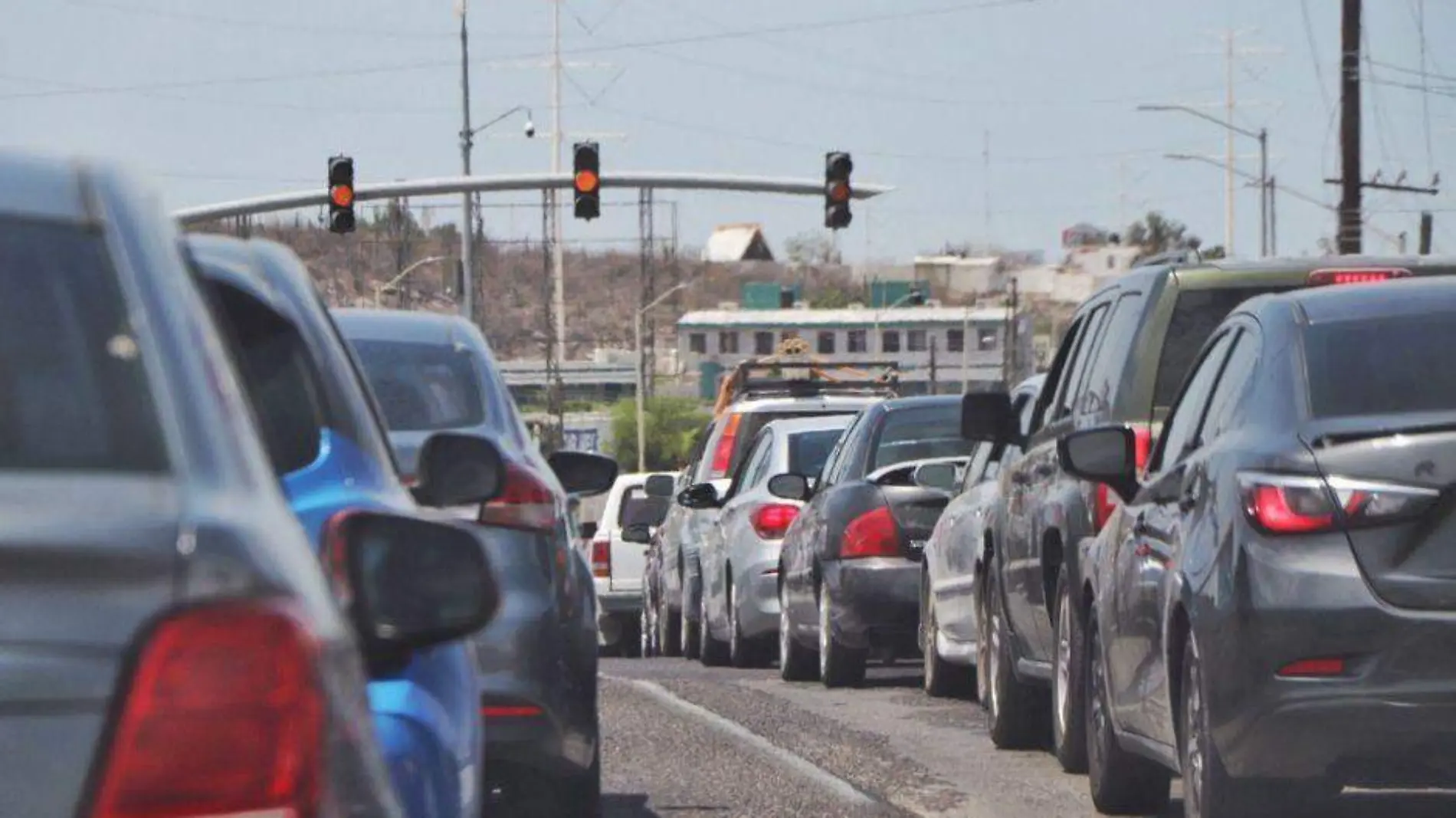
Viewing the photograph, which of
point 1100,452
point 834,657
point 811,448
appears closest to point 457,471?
point 1100,452

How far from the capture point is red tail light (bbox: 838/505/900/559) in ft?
54.4

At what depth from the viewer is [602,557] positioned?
32.9 m

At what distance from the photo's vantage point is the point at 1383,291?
28.0ft

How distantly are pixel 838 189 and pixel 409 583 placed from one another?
112 feet

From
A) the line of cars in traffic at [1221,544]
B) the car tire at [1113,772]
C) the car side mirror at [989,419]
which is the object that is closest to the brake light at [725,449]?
the line of cars in traffic at [1221,544]

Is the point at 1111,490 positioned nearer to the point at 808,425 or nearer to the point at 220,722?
the point at 220,722

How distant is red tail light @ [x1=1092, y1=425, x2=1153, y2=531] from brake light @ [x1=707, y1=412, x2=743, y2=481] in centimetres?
1307

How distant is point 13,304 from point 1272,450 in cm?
500

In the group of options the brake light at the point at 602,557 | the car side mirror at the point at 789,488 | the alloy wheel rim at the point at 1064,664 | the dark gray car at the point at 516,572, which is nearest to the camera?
the dark gray car at the point at 516,572

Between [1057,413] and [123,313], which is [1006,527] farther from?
[123,313]

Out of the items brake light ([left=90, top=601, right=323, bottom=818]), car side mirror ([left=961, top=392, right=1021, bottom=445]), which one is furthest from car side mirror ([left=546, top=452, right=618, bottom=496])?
brake light ([left=90, top=601, right=323, bottom=818])

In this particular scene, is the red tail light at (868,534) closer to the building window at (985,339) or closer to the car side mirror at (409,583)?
the car side mirror at (409,583)

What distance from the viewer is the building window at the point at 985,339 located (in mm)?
174400

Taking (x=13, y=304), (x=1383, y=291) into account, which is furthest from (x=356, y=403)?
(x=1383, y=291)
